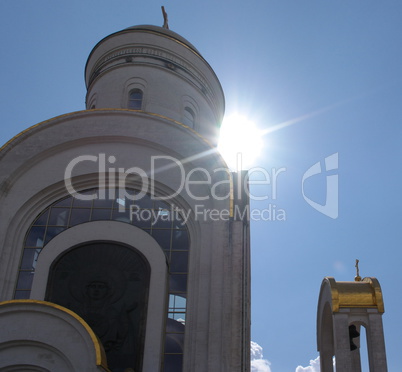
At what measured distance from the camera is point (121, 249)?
11352 mm

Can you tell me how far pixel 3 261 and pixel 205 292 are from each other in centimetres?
445

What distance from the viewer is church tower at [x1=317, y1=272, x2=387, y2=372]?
33.6 ft

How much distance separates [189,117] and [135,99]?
1.74 m

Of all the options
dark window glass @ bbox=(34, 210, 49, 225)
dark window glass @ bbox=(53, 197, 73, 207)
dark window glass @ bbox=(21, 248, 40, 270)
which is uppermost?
dark window glass @ bbox=(53, 197, 73, 207)

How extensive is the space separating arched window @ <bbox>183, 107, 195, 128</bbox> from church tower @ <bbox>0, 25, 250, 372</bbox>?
3.07 metres

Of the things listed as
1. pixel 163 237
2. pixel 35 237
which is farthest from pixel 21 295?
pixel 163 237

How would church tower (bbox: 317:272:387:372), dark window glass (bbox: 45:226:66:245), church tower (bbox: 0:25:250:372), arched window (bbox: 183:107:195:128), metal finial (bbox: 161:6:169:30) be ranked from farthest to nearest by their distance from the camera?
metal finial (bbox: 161:6:169:30)
arched window (bbox: 183:107:195:128)
dark window glass (bbox: 45:226:66:245)
church tower (bbox: 317:272:387:372)
church tower (bbox: 0:25:250:372)

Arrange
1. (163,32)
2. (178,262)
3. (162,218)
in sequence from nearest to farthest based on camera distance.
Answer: (178,262)
(162,218)
(163,32)

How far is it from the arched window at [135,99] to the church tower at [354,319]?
760cm

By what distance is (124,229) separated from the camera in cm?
1151

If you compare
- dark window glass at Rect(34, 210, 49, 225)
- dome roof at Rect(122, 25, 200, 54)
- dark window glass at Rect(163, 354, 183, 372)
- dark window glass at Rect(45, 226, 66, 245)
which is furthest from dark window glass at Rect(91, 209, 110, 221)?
dome roof at Rect(122, 25, 200, 54)

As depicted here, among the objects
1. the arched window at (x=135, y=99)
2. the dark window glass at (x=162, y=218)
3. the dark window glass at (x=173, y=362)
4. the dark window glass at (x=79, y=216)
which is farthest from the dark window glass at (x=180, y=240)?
the arched window at (x=135, y=99)

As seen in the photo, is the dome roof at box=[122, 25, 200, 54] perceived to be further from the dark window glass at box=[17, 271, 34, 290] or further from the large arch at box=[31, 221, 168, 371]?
the dark window glass at box=[17, 271, 34, 290]

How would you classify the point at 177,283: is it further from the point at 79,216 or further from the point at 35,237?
the point at 35,237
